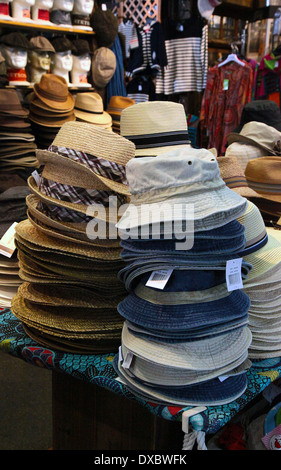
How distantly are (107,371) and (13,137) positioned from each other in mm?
2374

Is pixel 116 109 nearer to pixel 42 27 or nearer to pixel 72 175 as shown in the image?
pixel 42 27

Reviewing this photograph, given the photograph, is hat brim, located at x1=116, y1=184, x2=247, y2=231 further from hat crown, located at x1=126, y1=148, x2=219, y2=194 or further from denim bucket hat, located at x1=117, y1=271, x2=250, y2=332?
denim bucket hat, located at x1=117, y1=271, x2=250, y2=332

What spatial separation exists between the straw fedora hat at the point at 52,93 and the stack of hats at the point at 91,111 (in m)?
0.24

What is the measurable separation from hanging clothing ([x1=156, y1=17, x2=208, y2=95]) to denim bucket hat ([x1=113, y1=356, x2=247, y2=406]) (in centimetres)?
450

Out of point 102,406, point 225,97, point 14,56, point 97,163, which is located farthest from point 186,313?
point 225,97

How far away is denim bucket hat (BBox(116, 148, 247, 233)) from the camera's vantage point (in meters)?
1.18

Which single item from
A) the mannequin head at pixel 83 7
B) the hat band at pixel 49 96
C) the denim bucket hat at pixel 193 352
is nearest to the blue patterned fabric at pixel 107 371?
the denim bucket hat at pixel 193 352

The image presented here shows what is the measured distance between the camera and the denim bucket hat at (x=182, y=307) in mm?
1203

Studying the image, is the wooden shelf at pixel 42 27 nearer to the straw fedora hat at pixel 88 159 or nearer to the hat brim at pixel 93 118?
the hat brim at pixel 93 118

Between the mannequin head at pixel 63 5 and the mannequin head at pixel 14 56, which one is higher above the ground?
the mannequin head at pixel 63 5

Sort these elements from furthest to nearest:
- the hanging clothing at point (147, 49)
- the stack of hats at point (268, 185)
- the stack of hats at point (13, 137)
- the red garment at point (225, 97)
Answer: the red garment at point (225, 97) < the hanging clothing at point (147, 49) < the stack of hats at point (13, 137) < the stack of hats at point (268, 185)

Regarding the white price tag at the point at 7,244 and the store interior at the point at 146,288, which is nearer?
the store interior at the point at 146,288
